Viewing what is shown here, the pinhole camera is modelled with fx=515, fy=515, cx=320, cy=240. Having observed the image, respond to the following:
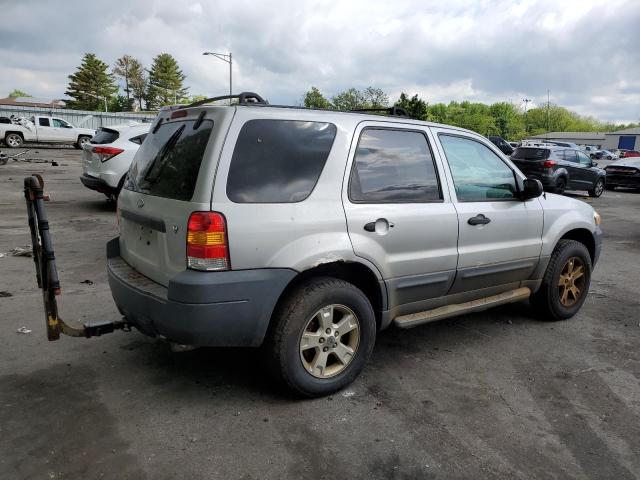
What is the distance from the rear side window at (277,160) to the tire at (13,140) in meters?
29.3

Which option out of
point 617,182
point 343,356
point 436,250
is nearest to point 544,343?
point 436,250

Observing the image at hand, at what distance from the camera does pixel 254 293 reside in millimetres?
2885

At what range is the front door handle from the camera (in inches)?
152

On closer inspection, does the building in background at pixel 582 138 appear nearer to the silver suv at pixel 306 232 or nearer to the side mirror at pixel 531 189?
the side mirror at pixel 531 189

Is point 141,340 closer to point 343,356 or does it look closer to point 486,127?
point 343,356

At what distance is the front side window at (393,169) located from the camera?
3.38 metres

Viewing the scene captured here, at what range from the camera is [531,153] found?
16844mm

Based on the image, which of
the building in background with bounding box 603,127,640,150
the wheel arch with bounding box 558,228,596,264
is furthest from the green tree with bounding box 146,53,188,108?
the wheel arch with bounding box 558,228,596,264

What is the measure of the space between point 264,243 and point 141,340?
71.8 inches

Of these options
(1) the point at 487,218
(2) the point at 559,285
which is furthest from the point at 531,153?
(1) the point at 487,218

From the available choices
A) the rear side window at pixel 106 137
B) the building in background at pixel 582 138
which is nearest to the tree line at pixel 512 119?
the building in background at pixel 582 138

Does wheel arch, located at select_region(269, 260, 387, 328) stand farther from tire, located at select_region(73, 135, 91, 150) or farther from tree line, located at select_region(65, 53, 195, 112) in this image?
tree line, located at select_region(65, 53, 195, 112)

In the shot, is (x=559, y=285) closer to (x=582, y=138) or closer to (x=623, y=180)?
(x=623, y=180)

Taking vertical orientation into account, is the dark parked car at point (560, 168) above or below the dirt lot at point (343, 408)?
above
